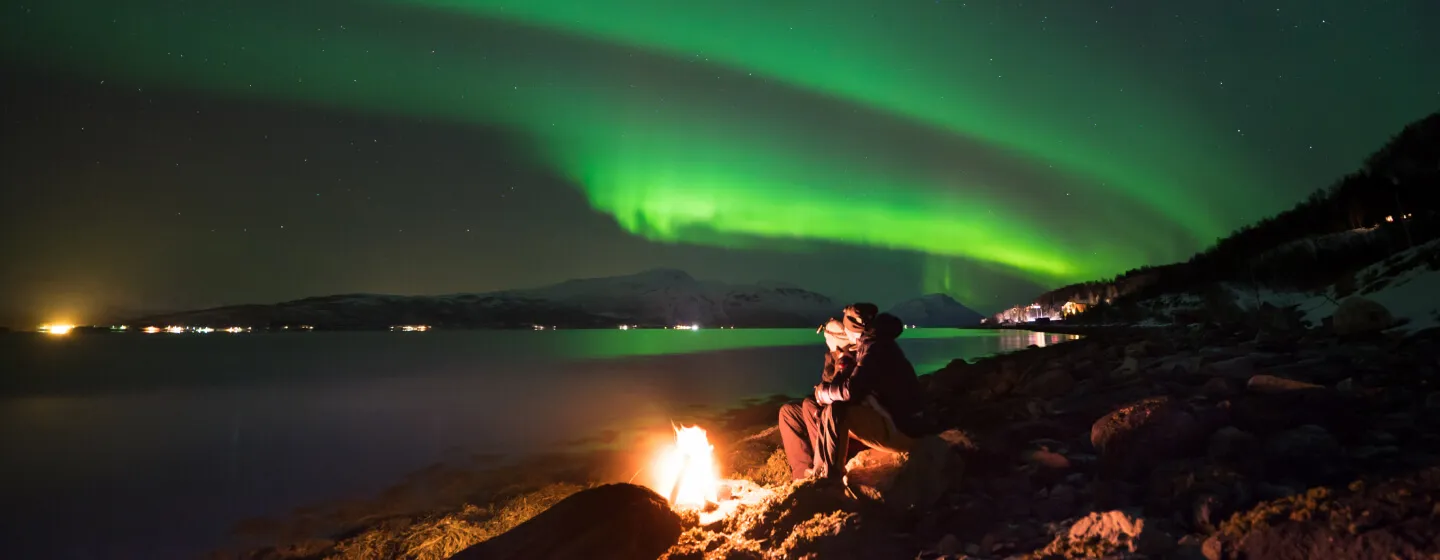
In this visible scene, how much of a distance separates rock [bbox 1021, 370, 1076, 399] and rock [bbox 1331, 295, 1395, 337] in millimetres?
6848

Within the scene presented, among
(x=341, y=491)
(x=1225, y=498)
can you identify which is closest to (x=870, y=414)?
(x=1225, y=498)

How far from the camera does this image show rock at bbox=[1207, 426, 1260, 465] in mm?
6789

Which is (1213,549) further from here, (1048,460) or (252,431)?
(252,431)

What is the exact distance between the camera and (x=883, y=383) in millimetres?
8141

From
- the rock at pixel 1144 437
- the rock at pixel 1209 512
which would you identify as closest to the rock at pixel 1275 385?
the rock at pixel 1144 437

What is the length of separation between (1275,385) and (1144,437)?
333 centimetres

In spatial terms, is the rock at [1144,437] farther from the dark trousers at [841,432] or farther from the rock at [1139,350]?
the rock at [1139,350]

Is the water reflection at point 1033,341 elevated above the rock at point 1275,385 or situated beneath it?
situated beneath

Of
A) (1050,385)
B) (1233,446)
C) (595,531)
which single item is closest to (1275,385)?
(1233,446)

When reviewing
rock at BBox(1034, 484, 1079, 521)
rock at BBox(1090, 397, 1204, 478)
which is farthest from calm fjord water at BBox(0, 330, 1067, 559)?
rock at BBox(1090, 397, 1204, 478)

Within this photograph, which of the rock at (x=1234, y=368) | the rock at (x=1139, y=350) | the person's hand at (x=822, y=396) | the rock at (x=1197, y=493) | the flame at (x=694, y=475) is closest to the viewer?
the rock at (x=1197, y=493)

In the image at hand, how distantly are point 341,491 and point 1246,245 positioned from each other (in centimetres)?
10316

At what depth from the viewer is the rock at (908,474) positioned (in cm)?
747

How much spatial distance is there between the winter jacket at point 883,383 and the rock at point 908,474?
0.31 metres
